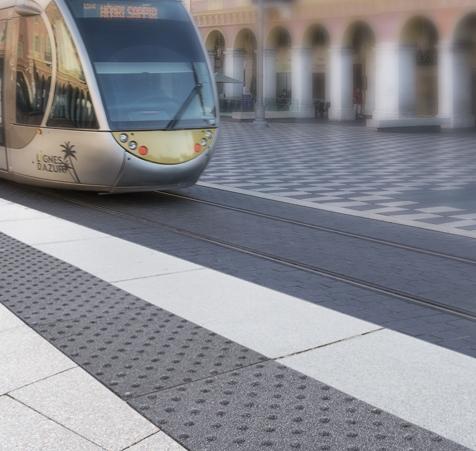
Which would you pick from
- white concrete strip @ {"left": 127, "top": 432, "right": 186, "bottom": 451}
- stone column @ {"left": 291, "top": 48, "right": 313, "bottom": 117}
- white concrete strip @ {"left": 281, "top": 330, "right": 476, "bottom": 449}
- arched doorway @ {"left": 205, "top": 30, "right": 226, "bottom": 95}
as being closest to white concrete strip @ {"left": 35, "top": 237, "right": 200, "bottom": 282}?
white concrete strip @ {"left": 281, "top": 330, "right": 476, "bottom": 449}

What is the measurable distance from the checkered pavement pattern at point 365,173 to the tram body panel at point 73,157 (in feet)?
8.68

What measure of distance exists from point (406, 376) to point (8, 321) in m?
2.56

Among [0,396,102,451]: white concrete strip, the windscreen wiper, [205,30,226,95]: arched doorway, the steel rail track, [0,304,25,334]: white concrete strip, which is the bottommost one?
the steel rail track

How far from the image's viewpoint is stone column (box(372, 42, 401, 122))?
118ft

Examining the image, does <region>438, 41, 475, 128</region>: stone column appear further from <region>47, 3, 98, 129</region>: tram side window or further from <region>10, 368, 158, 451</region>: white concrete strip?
<region>10, 368, 158, 451</region>: white concrete strip

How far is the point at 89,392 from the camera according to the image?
15.1 feet

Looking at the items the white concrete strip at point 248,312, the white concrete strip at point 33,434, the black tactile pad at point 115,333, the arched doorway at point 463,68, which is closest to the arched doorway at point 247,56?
the arched doorway at point 463,68

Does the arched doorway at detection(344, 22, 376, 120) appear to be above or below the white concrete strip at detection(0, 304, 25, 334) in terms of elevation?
above

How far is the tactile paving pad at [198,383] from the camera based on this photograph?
158 inches

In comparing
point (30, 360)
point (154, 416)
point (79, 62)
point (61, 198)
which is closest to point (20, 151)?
point (61, 198)

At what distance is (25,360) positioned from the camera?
5168 millimetres

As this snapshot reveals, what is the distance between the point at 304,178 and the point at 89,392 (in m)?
11.6

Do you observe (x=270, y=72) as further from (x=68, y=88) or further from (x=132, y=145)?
(x=132, y=145)

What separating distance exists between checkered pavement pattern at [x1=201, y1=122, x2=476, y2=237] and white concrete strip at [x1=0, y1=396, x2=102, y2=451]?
6.79m
